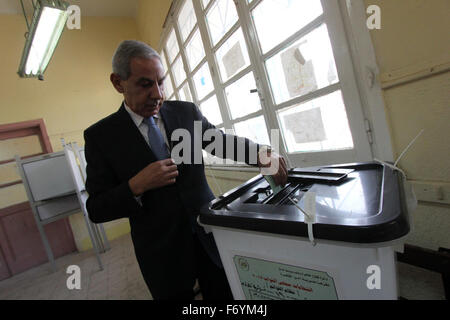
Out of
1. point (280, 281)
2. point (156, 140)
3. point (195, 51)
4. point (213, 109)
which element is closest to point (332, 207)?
point (280, 281)

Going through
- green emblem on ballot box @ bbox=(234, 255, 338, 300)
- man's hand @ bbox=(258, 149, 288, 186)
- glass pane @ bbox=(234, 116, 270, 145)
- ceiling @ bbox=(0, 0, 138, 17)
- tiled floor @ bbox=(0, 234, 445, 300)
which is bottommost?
tiled floor @ bbox=(0, 234, 445, 300)

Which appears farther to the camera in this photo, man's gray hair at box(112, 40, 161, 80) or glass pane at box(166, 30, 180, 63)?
glass pane at box(166, 30, 180, 63)

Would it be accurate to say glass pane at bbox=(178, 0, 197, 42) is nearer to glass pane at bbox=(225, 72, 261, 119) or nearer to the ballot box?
glass pane at bbox=(225, 72, 261, 119)

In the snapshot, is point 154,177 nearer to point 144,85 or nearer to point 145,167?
point 145,167

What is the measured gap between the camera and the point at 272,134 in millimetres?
1393

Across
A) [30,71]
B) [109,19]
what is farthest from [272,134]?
[109,19]

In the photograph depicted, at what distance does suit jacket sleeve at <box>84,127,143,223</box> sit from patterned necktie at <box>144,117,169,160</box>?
0.49ft

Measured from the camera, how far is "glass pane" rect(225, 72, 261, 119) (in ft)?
5.19

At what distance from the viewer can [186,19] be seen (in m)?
2.30

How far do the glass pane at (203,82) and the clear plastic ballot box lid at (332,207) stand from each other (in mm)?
1582

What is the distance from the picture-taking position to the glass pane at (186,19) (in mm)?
2166

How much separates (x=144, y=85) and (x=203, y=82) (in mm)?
1571

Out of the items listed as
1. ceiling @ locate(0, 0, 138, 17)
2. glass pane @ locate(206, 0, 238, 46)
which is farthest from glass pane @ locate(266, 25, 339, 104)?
ceiling @ locate(0, 0, 138, 17)

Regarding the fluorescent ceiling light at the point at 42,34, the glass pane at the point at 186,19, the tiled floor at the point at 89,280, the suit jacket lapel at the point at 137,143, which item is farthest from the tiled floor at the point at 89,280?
the glass pane at the point at 186,19
